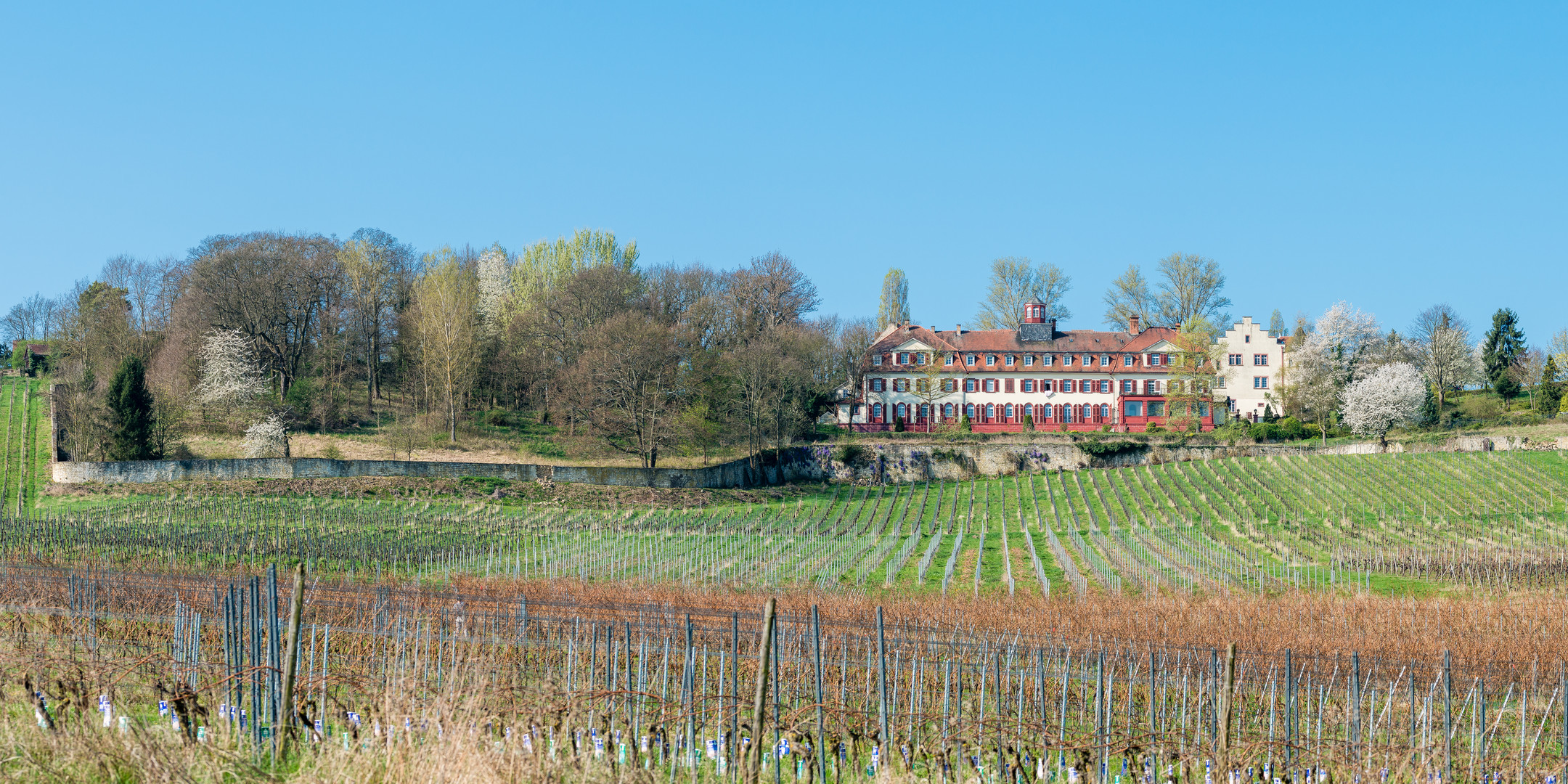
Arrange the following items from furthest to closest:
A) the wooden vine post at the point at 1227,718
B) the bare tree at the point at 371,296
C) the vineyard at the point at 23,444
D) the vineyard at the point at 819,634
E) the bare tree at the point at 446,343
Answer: the bare tree at the point at 371,296
the bare tree at the point at 446,343
the vineyard at the point at 23,444
the vineyard at the point at 819,634
the wooden vine post at the point at 1227,718

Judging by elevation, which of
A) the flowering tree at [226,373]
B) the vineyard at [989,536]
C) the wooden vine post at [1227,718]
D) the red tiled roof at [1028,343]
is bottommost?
the vineyard at [989,536]

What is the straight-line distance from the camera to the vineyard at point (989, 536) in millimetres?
27422

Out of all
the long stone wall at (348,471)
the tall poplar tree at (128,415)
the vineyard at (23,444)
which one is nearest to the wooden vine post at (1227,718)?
the vineyard at (23,444)

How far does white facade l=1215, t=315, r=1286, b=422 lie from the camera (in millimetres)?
69875

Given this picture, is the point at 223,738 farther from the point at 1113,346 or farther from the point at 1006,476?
the point at 1113,346

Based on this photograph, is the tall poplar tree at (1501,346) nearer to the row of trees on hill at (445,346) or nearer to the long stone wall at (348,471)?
the row of trees on hill at (445,346)

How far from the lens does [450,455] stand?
5066 cm

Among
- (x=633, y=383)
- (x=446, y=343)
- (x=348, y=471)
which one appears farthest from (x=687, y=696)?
(x=446, y=343)

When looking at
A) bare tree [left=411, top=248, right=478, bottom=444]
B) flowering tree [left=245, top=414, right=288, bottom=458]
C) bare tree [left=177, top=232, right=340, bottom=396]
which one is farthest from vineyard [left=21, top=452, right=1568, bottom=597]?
bare tree [left=177, top=232, right=340, bottom=396]

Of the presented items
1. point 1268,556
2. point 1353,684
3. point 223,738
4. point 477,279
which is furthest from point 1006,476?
point 223,738

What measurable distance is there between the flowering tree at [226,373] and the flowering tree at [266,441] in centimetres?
382

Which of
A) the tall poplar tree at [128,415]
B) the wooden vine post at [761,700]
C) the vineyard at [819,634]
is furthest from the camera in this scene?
the tall poplar tree at [128,415]

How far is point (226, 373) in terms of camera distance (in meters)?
51.8

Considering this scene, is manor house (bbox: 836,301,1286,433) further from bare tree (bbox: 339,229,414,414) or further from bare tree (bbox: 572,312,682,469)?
bare tree (bbox: 339,229,414,414)
